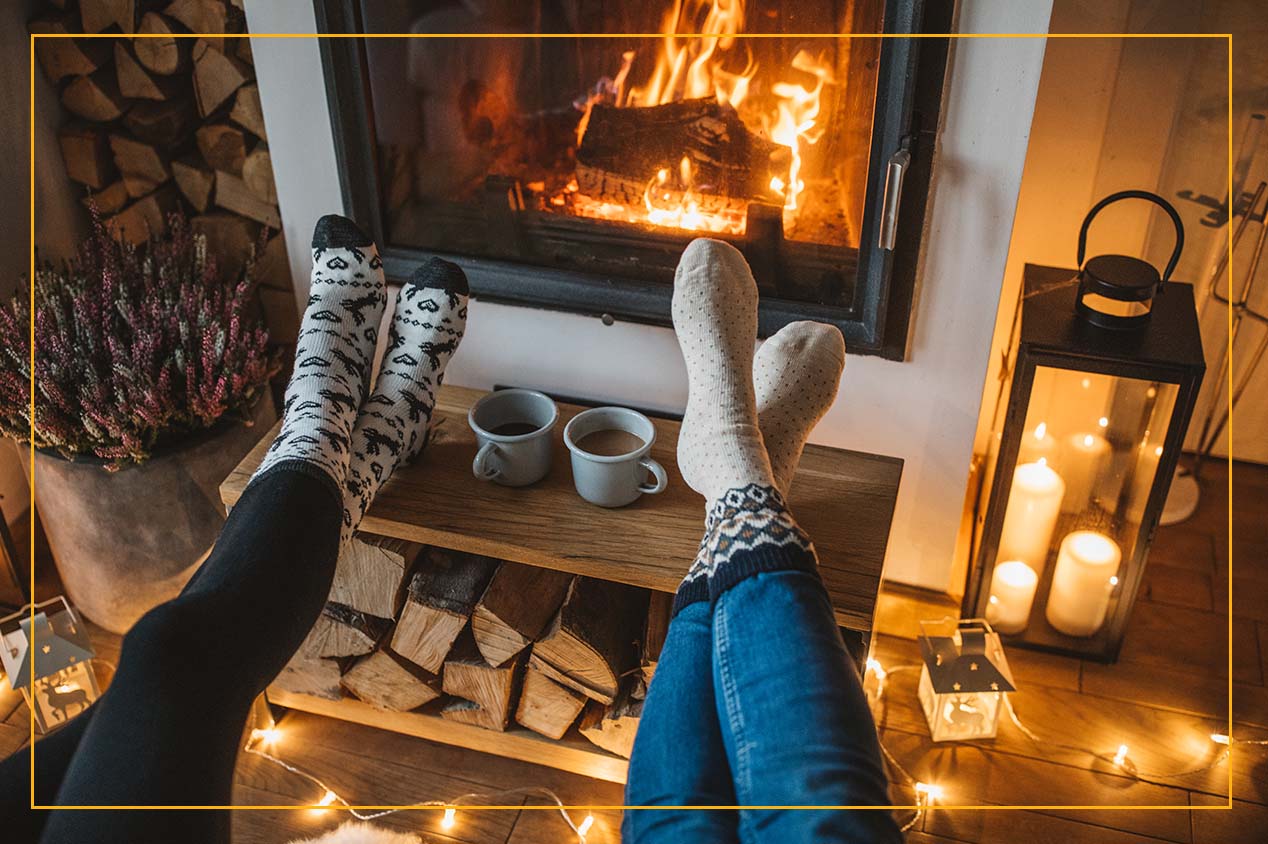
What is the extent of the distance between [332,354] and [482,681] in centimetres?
45

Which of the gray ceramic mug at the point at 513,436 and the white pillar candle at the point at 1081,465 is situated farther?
the white pillar candle at the point at 1081,465

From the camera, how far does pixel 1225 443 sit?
1916mm

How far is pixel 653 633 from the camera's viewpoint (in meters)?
1.30

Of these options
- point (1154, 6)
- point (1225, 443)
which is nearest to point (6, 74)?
point (1154, 6)

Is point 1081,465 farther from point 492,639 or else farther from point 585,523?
point 492,639

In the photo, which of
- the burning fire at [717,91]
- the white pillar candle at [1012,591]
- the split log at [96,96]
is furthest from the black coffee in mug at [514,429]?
the split log at [96,96]

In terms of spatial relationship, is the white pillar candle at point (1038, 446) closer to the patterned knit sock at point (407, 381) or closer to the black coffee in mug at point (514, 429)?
the black coffee in mug at point (514, 429)

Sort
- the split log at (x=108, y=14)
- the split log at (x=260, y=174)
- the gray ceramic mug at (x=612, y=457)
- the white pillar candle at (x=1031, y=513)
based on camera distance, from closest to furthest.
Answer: the gray ceramic mug at (x=612, y=457), the white pillar candle at (x=1031, y=513), the split log at (x=108, y=14), the split log at (x=260, y=174)

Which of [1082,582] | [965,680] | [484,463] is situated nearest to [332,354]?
[484,463]

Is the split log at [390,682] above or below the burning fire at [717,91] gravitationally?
below

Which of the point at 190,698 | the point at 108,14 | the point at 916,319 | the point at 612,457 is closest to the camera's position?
the point at 190,698

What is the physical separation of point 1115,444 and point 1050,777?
45cm

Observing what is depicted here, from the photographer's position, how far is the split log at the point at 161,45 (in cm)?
167

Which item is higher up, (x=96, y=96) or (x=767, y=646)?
(x=96, y=96)
